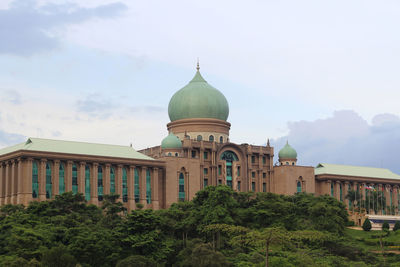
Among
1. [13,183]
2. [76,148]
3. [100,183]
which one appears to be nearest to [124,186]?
[100,183]

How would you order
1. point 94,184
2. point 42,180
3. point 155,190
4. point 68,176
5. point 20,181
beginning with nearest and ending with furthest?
point 20,181
point 42,180
point 68,176
point 94,184
point 155,190

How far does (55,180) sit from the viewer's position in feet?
336

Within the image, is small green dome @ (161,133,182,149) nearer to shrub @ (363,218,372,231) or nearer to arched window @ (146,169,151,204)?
arched window @ (146,169,151,204)

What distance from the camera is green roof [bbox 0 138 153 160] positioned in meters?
104

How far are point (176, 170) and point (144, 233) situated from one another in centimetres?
3444

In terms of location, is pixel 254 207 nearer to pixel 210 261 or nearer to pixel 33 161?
pixel 210 261

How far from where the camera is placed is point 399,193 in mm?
135500

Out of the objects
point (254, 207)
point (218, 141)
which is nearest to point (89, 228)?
point (254, 207)

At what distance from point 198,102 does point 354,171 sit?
30.1 metres

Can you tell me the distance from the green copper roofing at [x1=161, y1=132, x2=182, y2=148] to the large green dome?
265 inches

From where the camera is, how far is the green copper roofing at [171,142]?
376 feet

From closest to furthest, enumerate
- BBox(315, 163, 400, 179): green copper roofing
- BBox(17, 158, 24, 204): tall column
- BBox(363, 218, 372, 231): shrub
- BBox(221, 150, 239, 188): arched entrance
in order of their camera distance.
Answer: BBox(17, 158, 24, 204): tall column
BBox(363, 218, 372, 231): shrub
BBox(221, 150, 239, 188): arched entrance
BBox(315, 163, 400, 179): green copper roofing

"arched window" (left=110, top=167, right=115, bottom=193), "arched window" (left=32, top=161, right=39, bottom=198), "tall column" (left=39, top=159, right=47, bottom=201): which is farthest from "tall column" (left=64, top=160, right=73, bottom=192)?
"arched window" (left=110, top=167, right=115, bottom=193)

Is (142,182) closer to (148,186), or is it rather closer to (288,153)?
(148,186)
